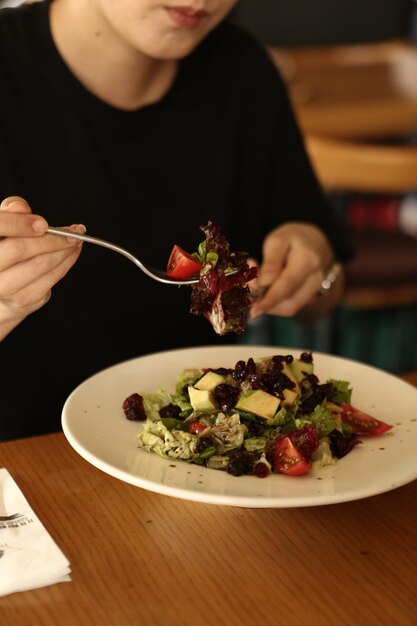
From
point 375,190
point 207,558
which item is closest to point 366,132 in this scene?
point 375,190

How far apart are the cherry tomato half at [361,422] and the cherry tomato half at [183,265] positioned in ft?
0.97

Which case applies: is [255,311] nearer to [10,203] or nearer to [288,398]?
[288,398]

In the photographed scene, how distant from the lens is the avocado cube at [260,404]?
1199 millimetres

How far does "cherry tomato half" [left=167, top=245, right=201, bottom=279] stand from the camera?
1305mm

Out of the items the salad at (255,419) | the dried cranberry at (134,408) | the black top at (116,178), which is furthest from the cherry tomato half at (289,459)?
the black top at (116,178)

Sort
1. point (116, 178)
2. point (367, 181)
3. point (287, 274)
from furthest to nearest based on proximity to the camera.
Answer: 1. point (367, 181)
2. point (116, 178)
3. point (287, 274)

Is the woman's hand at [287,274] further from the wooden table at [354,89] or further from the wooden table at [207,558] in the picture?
the wooden table at [354,89]

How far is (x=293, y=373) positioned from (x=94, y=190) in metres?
0.61

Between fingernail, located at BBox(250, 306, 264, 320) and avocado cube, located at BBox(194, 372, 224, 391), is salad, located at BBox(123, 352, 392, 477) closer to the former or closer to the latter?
avocado cube, located at BBox(194, 372, 224, 391)

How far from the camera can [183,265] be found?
131 centimetres

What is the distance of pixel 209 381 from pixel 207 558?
0.94 feet

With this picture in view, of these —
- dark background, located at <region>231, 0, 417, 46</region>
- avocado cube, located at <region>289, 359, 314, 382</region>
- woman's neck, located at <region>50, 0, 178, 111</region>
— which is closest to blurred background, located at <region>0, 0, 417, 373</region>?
dark background, located at <region>231, 0, 417, 46</region>

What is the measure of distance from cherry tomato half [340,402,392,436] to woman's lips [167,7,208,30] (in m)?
0.71

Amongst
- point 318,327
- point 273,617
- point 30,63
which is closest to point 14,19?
point 30,63
